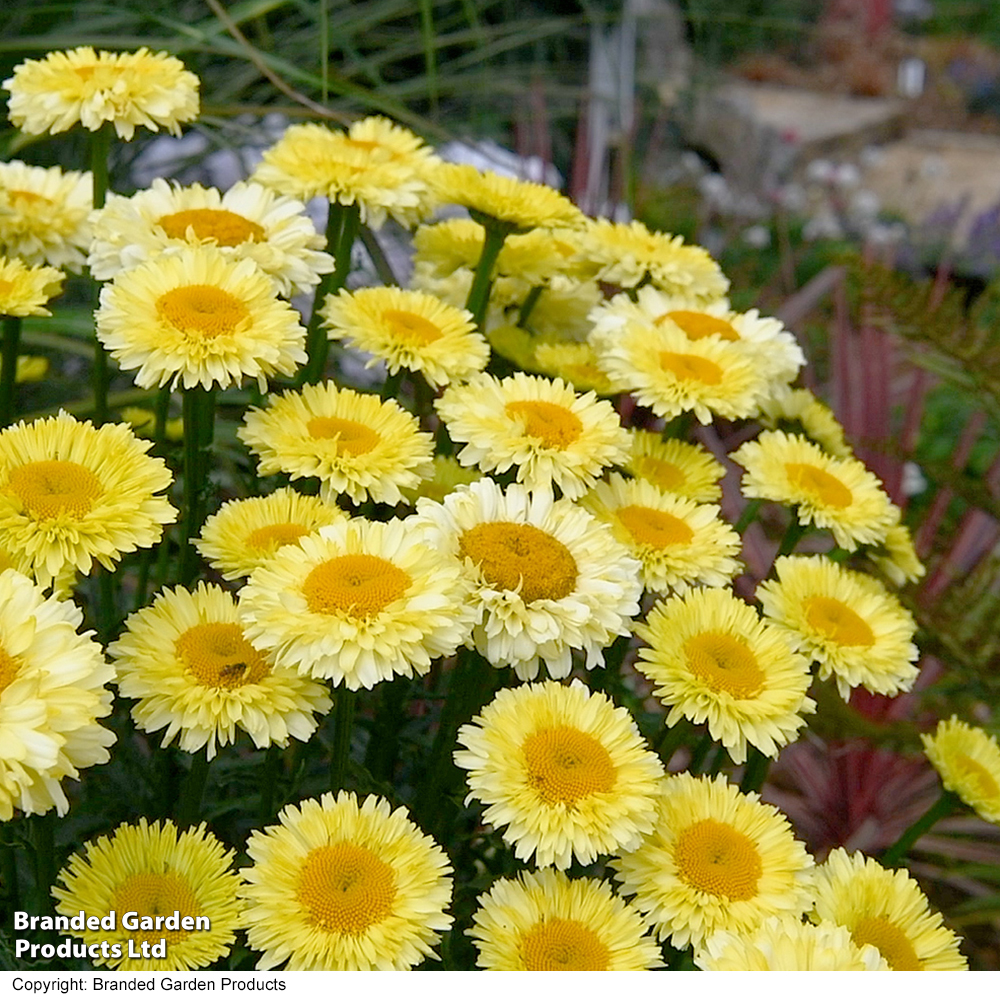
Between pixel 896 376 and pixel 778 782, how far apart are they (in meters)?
1.29

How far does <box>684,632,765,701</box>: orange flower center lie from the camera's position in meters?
0.89

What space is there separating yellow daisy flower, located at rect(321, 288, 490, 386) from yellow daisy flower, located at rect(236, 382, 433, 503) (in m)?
0.05

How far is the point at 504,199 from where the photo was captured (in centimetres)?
114

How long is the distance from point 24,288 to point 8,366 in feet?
0.31

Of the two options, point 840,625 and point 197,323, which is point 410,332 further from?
point 840,625

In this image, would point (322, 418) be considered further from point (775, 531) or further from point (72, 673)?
point (775, 531)

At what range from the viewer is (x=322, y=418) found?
991 mm

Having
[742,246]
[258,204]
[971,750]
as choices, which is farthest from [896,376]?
[258,204]

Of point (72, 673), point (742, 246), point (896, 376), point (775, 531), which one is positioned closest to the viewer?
Result: point (72, 673)

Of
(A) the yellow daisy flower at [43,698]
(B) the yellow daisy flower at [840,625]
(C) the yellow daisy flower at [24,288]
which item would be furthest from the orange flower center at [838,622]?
(C) the yellow daisy flower at [24,288]

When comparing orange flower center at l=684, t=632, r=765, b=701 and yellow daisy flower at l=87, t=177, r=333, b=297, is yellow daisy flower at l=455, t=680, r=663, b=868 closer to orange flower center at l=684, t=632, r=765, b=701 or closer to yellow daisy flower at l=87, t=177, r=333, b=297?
orange flower center at l=684, t=632, r=765, b=701

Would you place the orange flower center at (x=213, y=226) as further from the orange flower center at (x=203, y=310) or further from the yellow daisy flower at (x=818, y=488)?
the yellow daisy flower at (x=818, y=488)

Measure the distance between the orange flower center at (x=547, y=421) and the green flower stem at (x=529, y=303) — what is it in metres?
0.31

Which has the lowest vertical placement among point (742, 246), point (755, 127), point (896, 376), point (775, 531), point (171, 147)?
point (775, 531)
